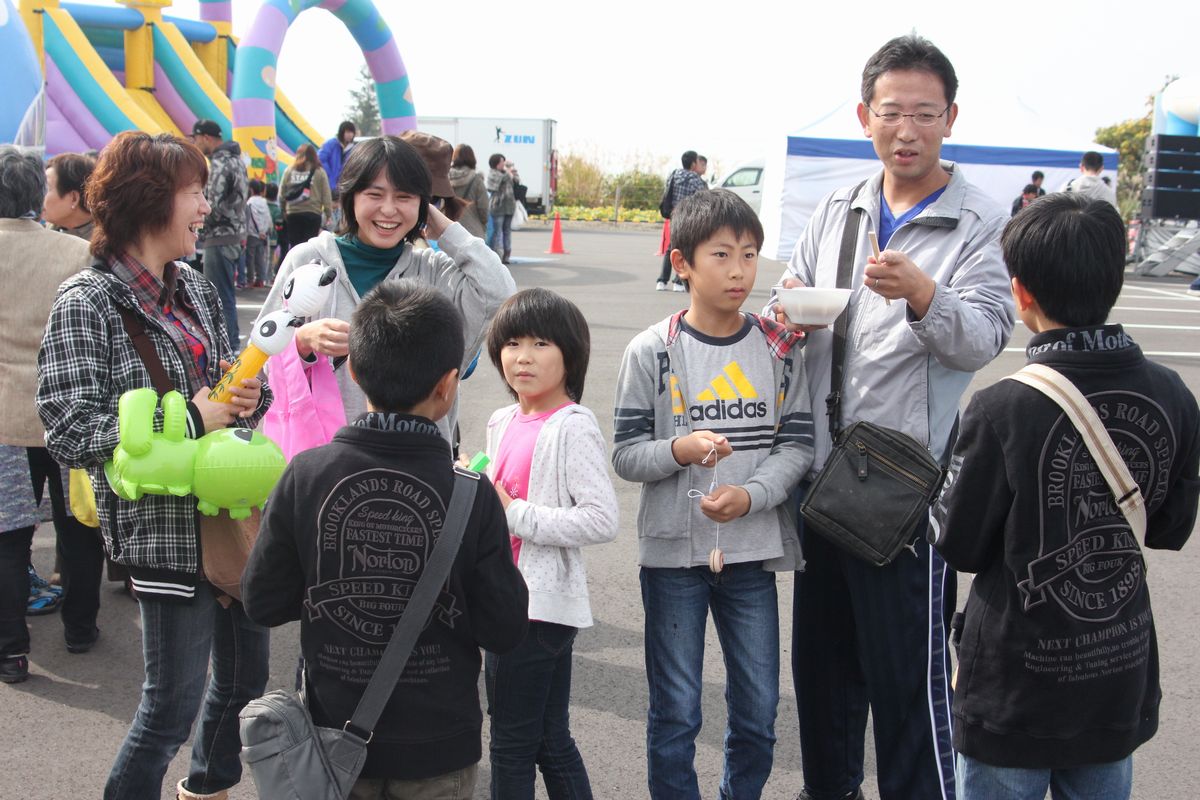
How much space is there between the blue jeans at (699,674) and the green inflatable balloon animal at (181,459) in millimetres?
1060

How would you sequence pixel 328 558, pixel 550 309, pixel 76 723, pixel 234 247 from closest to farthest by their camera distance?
1. pixel 328 558
2. pixel 550 309
3. pixel 76 723
4. pixel 234 247

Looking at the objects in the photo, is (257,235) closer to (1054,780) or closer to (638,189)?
(1054,780)

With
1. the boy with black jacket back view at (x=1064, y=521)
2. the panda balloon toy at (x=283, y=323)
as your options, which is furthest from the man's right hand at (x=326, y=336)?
the boy with black jacket back view at (x=1064, y=521)

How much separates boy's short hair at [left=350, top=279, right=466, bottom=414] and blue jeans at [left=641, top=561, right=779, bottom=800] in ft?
3.25

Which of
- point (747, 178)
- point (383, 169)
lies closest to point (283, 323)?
point (383, 169)

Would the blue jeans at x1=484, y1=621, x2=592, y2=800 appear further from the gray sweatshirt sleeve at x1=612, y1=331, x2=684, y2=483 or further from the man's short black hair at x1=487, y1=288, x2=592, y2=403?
the man's short black hair at x1=487, y1=288, x2=592, y2=403

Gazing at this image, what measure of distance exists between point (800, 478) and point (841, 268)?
574mm

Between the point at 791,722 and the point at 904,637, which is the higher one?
the point at 904,637

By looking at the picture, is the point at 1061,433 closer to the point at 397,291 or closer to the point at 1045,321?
the point at 1045,321

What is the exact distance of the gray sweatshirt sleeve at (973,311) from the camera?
245cm

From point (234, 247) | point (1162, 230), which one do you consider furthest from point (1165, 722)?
point (1162, 230)

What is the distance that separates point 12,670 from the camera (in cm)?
388

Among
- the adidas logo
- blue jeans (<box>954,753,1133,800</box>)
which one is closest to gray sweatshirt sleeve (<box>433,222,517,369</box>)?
the adidas logo

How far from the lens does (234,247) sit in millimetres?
9688
